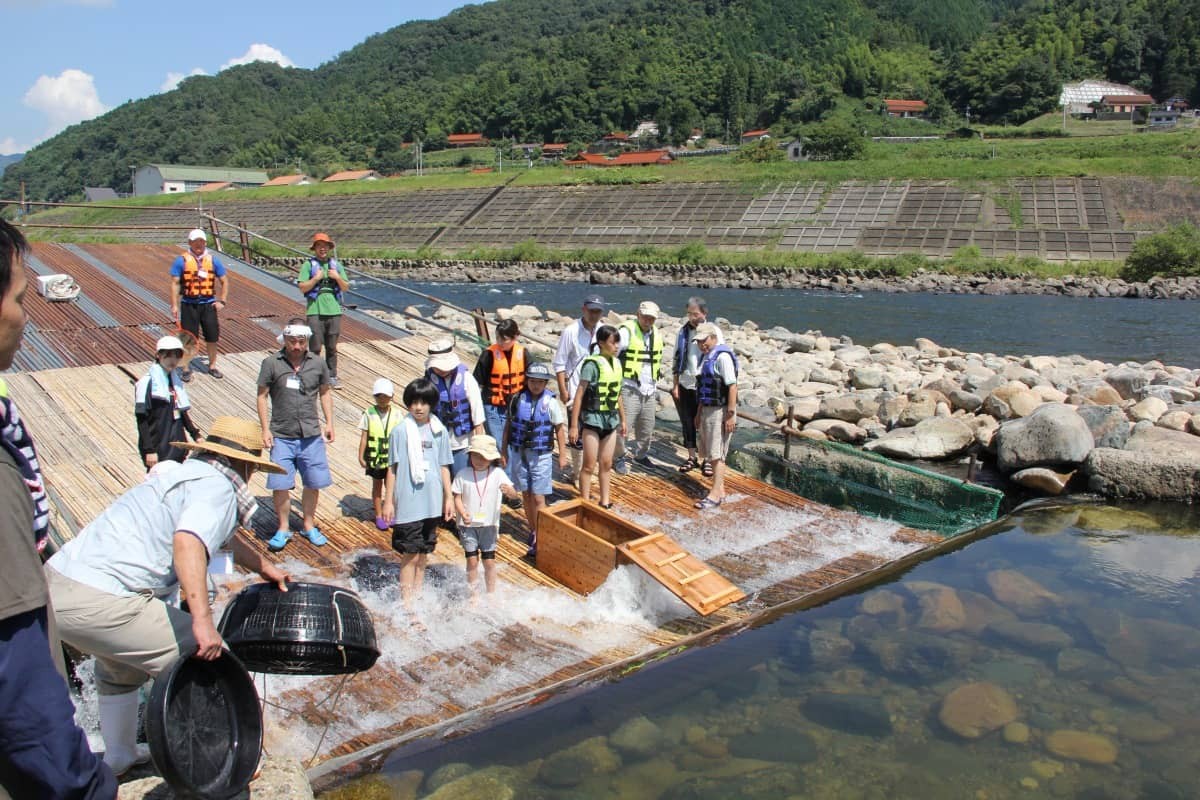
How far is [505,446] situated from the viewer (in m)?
7.43

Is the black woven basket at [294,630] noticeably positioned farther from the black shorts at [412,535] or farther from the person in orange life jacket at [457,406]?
the person in orange life jacket at [457,406]

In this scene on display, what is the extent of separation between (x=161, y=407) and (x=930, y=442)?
9559mm

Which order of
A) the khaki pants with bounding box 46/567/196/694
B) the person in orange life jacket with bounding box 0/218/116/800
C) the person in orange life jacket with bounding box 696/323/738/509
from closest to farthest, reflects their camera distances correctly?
the person in orange life jacket with bounding box 0/218/116/800 → the khaki pants with bounding box 46/567/196/694 → the person in orange life jacket with bounding box 696/323/738/509

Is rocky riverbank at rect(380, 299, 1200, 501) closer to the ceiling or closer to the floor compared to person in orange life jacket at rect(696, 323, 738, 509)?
closer to the floor

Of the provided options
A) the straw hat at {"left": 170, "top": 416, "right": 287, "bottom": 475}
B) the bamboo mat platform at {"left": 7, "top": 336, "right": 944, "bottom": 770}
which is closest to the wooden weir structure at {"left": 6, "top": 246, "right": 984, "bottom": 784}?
the bamboo mat platform at {"left": 7, "top": 336, "right": 944, "bottom": 770}

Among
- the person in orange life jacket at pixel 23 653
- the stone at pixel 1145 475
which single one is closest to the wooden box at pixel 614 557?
the person in orange life jacket at pixel 23 653

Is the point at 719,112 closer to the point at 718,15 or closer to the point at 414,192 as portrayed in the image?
the point at 718,15

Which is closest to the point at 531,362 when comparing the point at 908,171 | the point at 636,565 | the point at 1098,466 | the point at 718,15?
the point at 636,565

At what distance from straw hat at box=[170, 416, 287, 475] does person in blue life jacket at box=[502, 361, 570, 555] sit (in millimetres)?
3086

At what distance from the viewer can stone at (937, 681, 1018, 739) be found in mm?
5758

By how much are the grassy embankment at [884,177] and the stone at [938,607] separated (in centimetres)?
3268

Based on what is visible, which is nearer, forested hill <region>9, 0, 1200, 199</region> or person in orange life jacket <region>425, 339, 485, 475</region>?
person in orange life jacket <region>425, 339, 485, 475</region>

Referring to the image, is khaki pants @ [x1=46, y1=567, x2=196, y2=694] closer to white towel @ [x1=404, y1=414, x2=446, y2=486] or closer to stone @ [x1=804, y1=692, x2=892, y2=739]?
white towel @ [x1=404, y1=414, x2=446, y2=486]

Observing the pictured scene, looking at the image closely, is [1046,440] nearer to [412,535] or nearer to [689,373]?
[689,373]
